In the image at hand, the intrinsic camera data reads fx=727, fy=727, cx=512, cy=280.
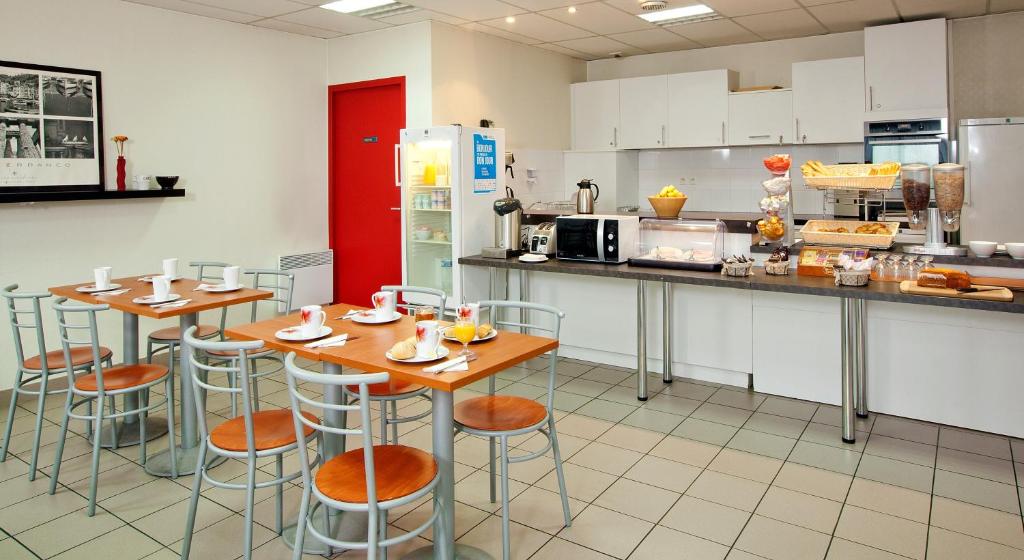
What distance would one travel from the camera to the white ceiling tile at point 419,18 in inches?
213

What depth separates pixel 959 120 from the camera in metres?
5.80

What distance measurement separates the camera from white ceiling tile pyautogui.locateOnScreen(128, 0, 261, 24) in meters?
4.98

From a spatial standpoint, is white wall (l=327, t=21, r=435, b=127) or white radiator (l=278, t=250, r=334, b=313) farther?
white radiator (l=278, t=250, r=334, b=313)

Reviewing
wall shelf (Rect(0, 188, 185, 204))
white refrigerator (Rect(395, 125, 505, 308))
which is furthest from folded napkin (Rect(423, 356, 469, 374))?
wall shelf (Rect(0, 188, 185, 204))

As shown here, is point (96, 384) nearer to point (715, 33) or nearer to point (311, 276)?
point (311, 276)

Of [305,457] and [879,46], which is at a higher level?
[879,46]

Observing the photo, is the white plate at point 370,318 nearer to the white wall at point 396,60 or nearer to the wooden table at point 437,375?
the wooden table at point 437,375

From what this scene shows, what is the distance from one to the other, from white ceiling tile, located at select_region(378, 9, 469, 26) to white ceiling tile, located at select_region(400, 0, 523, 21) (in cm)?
9

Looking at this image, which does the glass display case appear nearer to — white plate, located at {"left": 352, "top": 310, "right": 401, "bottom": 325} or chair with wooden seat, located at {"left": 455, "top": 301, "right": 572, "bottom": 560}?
chair with wooden seat, located at {"left": 455, "top": 301, "right": 572, "bottom": 560}

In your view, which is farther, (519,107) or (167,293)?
(519,107)

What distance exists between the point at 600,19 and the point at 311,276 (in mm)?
3227

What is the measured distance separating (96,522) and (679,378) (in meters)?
3.41

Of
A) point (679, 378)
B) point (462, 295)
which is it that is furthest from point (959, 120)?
point (462, 295)

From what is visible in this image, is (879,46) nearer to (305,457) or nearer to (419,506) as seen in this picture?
(419,506)
